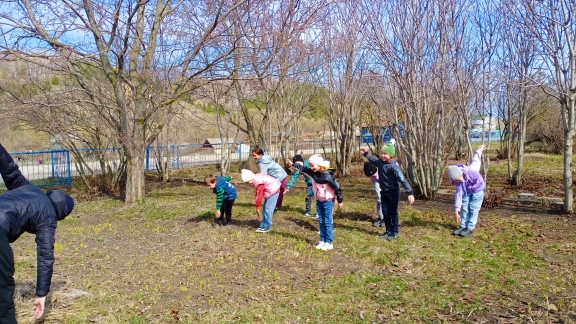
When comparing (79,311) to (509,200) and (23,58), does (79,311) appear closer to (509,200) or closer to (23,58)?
(23,58)

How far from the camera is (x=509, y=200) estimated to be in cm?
961

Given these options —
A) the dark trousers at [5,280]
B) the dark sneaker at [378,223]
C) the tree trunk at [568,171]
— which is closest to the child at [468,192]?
the dark sneaker at [378,223]

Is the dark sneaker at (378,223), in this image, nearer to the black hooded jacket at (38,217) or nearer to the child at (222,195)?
the child at (222,195)

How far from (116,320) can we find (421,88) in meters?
7.43

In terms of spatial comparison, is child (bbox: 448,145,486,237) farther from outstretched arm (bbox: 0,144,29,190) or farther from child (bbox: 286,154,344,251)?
outstretched arm (bbox: 0,144,29,190)

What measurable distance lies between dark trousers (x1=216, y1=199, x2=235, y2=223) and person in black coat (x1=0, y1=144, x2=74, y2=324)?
4.32 m

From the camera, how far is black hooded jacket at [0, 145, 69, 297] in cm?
305

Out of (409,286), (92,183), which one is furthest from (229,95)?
(409,286)

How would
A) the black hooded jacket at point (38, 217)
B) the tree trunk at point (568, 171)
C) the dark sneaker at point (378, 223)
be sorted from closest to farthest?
1. the black hooded jacket at point (38, 217)
2. the dark sneaker at point (378, 223)
3. the tree trunk at point (568, 171)

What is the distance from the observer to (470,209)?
22.7 ft

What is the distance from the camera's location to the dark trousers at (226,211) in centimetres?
765

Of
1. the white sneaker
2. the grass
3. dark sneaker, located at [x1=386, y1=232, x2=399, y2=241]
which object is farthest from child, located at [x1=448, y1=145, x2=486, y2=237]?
the white sneaker

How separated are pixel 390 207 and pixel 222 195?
2759 mm

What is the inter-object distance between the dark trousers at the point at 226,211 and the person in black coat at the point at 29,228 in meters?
4.32
